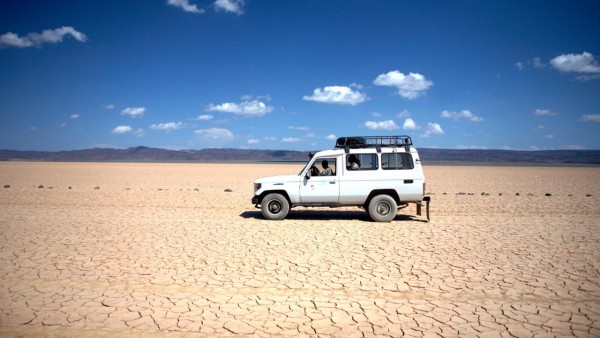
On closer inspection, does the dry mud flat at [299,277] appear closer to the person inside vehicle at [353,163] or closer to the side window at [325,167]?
the side window at [325,167]

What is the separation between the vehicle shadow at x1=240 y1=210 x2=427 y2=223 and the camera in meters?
10.3

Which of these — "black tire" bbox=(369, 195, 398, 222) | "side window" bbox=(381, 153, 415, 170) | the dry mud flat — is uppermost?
"side window" bbox=(381, 153, 415, 170)

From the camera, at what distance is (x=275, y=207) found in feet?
32.7

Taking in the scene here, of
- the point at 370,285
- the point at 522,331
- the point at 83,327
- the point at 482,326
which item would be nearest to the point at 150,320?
the point at 83,327

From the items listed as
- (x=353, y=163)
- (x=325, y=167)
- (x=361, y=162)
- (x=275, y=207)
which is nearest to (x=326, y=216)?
(x=275, y=207)

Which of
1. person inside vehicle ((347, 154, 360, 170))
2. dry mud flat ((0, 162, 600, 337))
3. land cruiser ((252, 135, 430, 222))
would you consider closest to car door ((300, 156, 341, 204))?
land cruiser ((252, 135, 430, 222))

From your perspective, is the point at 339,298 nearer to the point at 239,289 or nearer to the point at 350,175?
the point at 239,289

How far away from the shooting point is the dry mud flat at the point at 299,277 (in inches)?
158

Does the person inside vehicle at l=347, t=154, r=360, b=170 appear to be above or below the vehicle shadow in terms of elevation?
above

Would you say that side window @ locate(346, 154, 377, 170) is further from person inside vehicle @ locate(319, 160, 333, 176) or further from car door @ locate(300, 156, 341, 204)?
person inside vehicle @ locate(319, 160, 333, 176)

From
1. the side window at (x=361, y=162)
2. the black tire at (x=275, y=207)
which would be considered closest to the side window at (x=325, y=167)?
the side window at (x=361, y=162)

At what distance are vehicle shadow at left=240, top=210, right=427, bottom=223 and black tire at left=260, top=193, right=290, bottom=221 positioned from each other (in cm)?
54

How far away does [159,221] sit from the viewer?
986 cm

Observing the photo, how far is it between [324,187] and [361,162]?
1.36 meters
